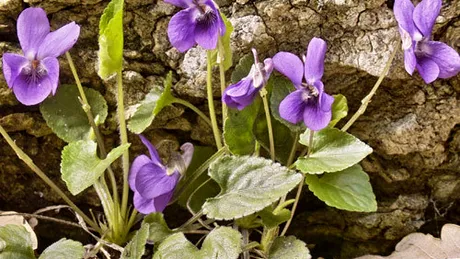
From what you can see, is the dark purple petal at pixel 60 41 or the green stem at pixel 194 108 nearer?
the dark purple petal at pixel 60 41

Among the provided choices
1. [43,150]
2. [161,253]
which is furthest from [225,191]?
[43,150]

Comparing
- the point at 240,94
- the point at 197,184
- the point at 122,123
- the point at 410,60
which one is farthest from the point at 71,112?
the point at 410,60

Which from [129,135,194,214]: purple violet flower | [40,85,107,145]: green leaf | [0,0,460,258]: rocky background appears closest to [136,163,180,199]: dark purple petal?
[129,135,194,214]: purple violet flower

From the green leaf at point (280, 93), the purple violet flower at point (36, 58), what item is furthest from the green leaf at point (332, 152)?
the purple violet flower at point (36, 58)

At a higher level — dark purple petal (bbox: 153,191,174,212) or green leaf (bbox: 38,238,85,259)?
dark purple petal (bbox: 153,191,174,212)

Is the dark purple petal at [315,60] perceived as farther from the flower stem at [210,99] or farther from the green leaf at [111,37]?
the green leaf at [111,37]

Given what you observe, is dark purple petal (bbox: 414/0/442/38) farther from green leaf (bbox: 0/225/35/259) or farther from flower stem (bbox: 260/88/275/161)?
green leaf (bbox: 0/225/35/259)
